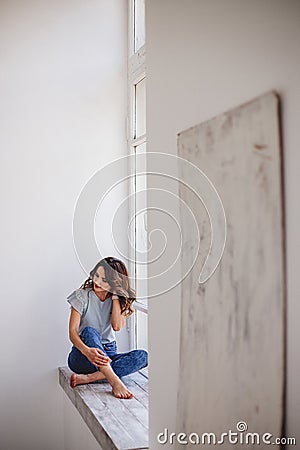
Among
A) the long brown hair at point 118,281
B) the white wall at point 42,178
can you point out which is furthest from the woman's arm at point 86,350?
the white wall at point 42,178

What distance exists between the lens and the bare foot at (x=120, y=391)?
281cm

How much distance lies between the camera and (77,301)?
3117mm

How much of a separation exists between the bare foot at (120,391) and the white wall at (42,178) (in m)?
0.57

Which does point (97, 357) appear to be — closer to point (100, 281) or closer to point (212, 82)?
point (100, 281)

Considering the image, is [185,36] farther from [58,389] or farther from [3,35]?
[58,389]

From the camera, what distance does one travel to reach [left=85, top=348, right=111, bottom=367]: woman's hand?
9.50ft

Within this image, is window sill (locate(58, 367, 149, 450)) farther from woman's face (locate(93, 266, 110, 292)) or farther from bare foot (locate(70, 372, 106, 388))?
woman's face (locate(93, 266, 110, 292))

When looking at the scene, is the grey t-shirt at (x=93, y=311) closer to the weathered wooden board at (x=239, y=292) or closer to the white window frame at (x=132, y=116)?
the white window frame at (x=132, y=116)

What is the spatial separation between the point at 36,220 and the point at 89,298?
58 cm

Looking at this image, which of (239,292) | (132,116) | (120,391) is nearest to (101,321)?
(120,391)

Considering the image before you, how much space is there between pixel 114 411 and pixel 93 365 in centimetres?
49

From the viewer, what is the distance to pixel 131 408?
8.70 ft

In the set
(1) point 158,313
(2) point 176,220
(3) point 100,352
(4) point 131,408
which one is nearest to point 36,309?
(3) point 100,352

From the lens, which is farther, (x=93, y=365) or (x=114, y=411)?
(x=93, y=365)
